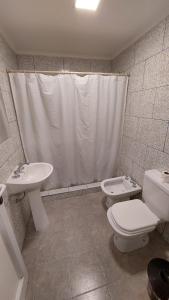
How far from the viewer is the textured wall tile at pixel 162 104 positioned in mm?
1284

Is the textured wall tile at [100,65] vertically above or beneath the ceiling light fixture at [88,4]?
beneath

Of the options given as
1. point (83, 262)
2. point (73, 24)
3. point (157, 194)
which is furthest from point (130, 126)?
point (83, 262)

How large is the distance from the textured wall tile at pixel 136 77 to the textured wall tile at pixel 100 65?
688mm

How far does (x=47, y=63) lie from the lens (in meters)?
2.05

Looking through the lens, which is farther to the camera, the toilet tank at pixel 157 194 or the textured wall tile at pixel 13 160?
the textured wall tile at pixel 13 160

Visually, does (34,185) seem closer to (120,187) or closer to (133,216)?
(133,216)

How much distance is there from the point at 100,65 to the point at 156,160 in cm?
179

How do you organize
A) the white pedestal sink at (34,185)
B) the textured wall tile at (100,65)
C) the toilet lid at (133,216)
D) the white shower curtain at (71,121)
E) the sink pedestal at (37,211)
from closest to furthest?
1. the toilet lid at (133,216)
2. the white pedestal sink at (34,185)
3. the sink pedestal at (37,211)
4. the white shower curtain at (71,121)
5. the textured wall tile at (100,65)

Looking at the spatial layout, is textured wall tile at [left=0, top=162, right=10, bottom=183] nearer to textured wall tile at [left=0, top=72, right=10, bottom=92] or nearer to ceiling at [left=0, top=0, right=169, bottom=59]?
textured wall tile at [left=0, top=72, right=10, bottom=92]

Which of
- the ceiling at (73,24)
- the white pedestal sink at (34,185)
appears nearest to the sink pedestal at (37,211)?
the white pedestal sink at (34,185)

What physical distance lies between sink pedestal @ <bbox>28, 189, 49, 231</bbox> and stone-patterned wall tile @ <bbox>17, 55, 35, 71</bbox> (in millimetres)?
1796

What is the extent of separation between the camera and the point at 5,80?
4.95 ft

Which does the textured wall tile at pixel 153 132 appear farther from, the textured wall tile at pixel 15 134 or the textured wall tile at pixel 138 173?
the textured wall tile at pixel 15 134

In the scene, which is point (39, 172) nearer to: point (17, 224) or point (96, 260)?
point (17, 224)
